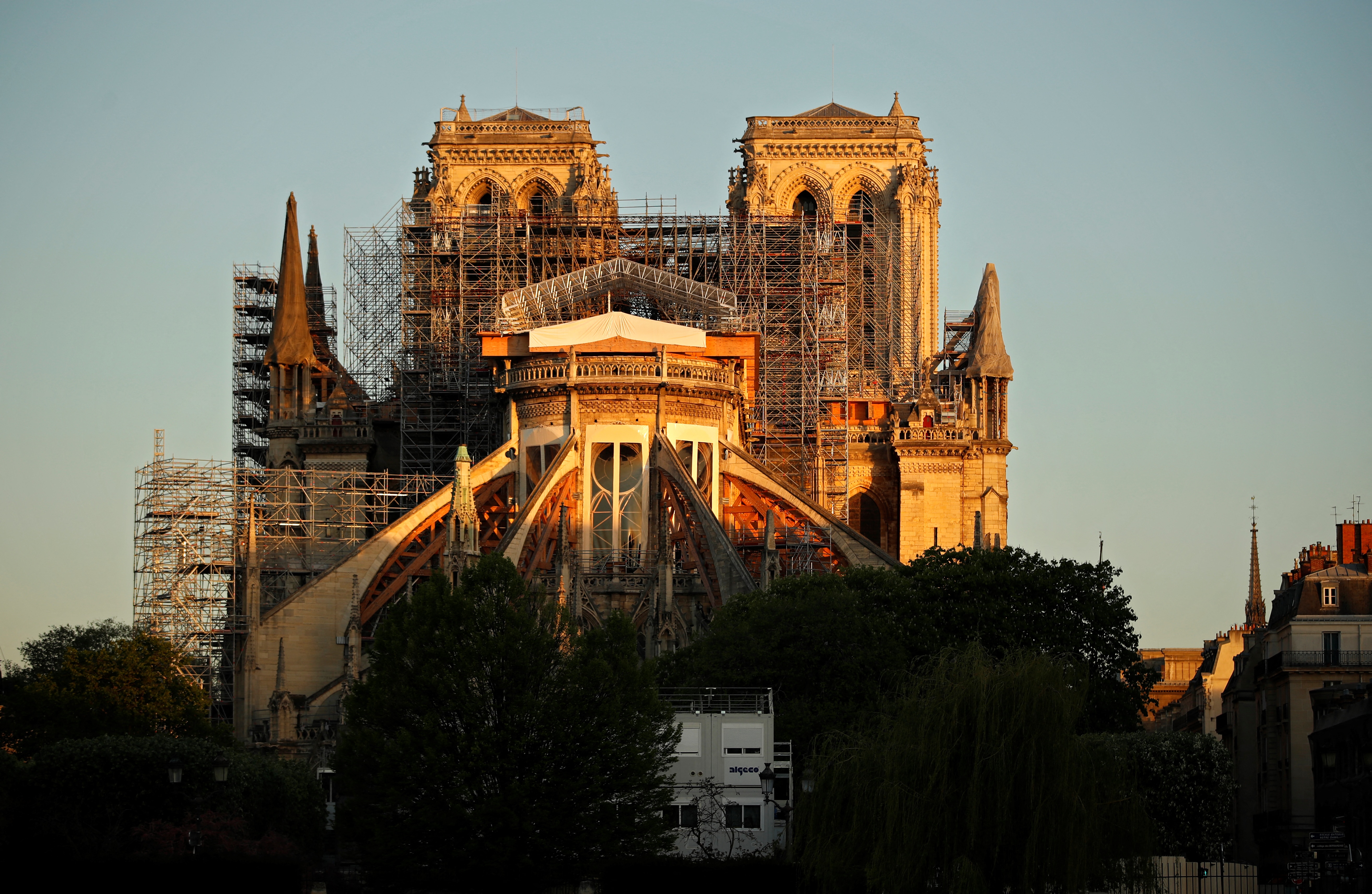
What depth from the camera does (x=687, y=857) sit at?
52125mm

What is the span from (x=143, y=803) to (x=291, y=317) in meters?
33.3

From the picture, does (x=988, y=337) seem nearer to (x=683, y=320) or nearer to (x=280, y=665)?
(x=683, y=320)

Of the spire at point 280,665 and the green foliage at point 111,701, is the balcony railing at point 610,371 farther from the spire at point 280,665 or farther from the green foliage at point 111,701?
the green foliage at point 111,701

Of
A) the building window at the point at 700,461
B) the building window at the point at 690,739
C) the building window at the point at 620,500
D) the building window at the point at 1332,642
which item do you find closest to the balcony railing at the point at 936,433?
the building window at the point at 700,461

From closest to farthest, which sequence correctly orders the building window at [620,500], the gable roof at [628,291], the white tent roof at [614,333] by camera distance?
the building window at [620,500]
the white tent roof at [614,333]
the gable roof at [628,291]

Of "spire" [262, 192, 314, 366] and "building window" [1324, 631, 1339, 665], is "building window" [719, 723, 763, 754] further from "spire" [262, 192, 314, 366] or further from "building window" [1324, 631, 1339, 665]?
"spire" [262, 192, 314, 366]

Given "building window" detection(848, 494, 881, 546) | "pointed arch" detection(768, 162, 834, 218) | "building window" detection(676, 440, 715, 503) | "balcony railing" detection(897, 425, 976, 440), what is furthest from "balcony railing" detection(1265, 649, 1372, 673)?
"pointed arch" detection(768, 162, 834, 218)

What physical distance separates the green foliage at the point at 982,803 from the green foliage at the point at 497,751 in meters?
4.67

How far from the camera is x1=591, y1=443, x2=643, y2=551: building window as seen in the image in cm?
7712

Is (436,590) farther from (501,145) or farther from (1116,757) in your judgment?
(501,145)

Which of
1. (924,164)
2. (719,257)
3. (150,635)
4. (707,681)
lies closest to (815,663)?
(707,681)

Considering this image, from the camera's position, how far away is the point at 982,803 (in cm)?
4562

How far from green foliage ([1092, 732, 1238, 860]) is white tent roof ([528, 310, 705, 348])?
2455 centimetres

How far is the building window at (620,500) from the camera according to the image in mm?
77125
